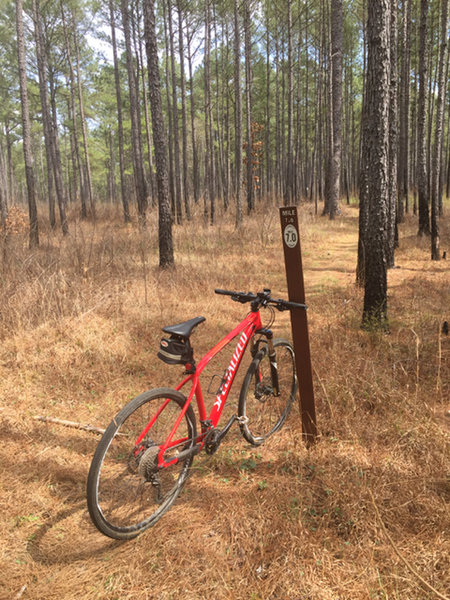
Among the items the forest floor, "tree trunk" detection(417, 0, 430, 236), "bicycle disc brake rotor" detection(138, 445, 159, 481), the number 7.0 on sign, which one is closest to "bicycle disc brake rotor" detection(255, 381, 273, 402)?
the forest floor

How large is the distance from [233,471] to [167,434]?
609 millimetres

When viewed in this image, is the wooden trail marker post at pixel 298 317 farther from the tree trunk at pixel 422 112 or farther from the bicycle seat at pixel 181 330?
the tree trunk at pixel 422 112

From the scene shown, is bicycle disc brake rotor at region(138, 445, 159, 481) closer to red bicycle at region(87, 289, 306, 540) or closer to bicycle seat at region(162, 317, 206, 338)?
red bicycle at region(87, 289, 306, 540)

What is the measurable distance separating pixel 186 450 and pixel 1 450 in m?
1.63

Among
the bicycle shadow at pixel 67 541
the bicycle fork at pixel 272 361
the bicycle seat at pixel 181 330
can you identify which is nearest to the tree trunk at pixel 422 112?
the bicycle fork at pixel 272 361

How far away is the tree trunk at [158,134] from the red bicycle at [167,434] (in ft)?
18.7

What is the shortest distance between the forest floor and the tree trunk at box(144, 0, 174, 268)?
8.83ft

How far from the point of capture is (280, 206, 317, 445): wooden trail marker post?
2488 mm

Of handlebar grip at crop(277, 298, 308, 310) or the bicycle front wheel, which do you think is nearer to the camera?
handlebar grip at crop(277, 298, 308, 310)

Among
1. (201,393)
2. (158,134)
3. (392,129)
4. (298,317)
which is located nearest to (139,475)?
(201,393)

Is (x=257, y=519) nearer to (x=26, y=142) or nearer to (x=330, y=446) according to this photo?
(x=330, y=446)

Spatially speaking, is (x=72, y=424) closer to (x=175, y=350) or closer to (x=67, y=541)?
(x=67, y=541)

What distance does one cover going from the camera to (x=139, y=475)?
243 cm

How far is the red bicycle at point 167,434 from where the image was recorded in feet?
7.34
